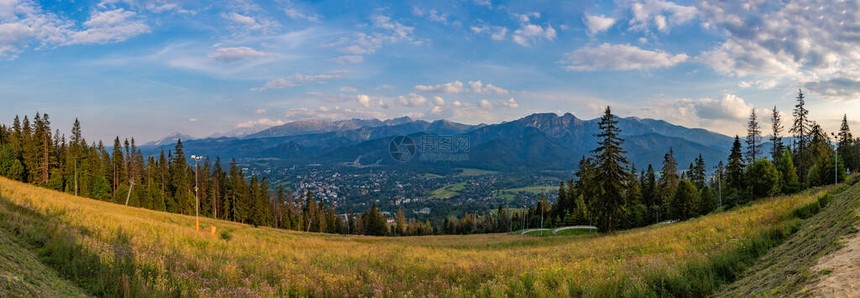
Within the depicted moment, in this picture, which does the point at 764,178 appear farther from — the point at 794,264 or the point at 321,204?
the point at 321,204

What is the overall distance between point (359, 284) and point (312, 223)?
73805mm

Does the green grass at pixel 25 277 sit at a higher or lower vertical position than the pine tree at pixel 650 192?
higher

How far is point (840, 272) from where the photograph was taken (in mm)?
4051

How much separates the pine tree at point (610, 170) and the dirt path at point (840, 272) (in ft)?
86.1

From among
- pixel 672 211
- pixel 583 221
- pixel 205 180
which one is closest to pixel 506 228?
pixel 583 221

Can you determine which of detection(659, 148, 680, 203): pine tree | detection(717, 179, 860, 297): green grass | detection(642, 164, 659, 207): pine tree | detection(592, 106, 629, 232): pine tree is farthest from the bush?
detection(717, 179, 860, 297): green grass

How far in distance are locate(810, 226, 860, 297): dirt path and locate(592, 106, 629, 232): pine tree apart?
86.1 ft

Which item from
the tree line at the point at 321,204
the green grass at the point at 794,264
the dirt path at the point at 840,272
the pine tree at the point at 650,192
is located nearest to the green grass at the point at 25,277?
the dirt path at the point at 840,272

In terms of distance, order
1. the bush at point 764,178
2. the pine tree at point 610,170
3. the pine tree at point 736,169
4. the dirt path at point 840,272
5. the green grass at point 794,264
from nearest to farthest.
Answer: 1. the dirt path at point 840,272
2. the green grass at point 794,264
3. the pine tree at point 610,170
4. the bush at point 764,178
5. the pine tree at point 736,169

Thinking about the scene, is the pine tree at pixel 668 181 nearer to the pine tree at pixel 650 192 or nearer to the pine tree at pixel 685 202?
the pine tree at pixel 650 192

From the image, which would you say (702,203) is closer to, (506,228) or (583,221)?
(583,221)

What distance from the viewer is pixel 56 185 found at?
56188 millimetres

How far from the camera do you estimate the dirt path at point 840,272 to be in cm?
358

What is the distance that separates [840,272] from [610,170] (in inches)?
1130
